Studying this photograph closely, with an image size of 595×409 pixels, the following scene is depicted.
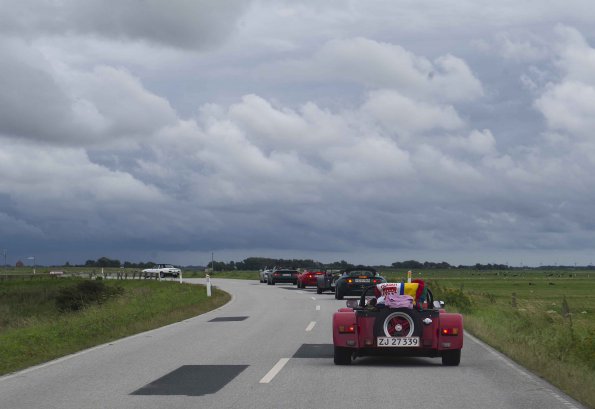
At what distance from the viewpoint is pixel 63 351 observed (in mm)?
14328

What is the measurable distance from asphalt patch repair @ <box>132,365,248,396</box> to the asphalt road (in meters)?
0.01

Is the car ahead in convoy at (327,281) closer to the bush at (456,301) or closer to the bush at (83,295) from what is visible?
the bush at (456,301)

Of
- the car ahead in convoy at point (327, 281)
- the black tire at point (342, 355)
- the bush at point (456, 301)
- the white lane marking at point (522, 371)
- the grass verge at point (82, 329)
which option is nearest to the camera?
the white lane marking at point (522, 371)

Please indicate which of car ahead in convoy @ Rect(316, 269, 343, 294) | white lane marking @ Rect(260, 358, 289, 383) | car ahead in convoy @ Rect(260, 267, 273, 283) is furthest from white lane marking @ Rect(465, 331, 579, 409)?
car ahead in convoy @ Rect(260, 267, 273, 283)

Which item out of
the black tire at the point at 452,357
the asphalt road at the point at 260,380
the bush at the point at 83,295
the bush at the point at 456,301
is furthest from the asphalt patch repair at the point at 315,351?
the bush at the point at 83,295

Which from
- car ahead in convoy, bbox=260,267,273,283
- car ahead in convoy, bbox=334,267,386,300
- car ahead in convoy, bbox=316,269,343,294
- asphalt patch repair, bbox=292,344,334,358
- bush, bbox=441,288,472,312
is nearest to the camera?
asphalt patch repair, bbox=292,344,334,358

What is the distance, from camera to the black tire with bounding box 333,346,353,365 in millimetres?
11977

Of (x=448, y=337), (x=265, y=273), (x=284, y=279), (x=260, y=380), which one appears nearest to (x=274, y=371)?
(x=260, y=380)

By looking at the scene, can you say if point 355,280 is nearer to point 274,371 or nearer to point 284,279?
point 284,279

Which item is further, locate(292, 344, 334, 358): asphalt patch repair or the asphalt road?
locate(292, 344, 334, 358): asphalt patch repair

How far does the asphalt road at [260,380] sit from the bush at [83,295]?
2809cm

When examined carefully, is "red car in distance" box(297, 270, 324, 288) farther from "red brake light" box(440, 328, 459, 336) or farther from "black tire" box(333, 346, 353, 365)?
"red brake light" box(440, 328, 459, 336)

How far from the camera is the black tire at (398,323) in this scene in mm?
11797

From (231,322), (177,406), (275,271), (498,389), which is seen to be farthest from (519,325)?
(275,271)
